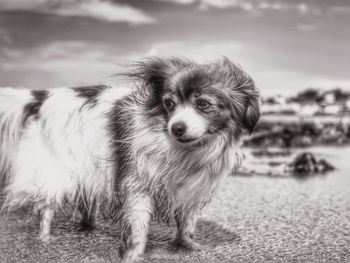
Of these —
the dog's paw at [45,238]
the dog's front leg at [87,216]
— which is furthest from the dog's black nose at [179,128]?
the dog's paw at [45,238]

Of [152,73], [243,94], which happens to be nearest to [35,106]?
[152,73]

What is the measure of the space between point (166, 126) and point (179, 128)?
0.48 feet

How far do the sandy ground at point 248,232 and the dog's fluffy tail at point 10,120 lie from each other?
0.26 m

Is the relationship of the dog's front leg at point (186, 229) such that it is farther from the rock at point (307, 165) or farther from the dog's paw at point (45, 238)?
the rock at point (307, 165)

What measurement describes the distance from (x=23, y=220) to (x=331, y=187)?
4.64ft

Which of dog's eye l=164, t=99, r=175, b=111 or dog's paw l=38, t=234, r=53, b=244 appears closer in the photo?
dog's eye l=164, t=99, r=175, b=111

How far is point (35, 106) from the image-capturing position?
2.27 metres

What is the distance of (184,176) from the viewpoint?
6.64 ft

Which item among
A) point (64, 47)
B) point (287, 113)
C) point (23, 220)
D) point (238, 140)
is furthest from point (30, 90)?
point (287, 113)

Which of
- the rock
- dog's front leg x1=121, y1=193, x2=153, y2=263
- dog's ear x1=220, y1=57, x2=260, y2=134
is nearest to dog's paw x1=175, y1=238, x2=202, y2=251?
dog's front leg x1=121, y1=193, x2=153, y2=263

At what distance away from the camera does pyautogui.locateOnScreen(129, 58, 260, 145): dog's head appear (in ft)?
5.98

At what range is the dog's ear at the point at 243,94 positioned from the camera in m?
1.91

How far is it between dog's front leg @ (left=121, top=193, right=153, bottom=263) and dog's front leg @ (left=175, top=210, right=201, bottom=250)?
0.17 meters

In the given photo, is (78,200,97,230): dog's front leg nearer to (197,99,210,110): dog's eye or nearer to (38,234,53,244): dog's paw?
(38,234,53,244): dog's paw
